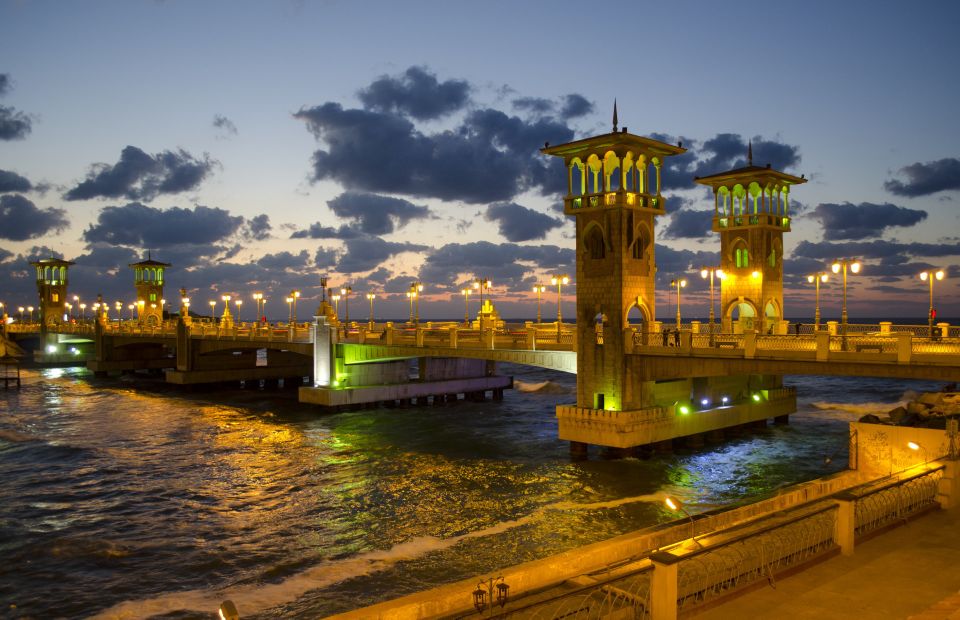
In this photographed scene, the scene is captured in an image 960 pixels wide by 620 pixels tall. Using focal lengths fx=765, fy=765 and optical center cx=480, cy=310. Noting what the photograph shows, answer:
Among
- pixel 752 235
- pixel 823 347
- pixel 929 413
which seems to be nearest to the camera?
pixel 823 347

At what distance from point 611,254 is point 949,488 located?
71.9 feet

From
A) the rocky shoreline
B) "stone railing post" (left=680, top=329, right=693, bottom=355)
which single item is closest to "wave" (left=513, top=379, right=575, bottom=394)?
the rocky shoreline

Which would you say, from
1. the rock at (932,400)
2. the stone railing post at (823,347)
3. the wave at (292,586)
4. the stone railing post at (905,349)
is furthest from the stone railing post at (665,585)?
the rock at (932,400)

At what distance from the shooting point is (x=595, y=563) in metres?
13.1

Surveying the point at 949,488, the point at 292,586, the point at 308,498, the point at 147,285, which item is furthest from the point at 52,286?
the point at 949,488

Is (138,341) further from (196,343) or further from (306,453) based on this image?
(306,453)

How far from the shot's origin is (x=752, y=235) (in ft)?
149

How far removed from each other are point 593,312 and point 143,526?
21.6 m

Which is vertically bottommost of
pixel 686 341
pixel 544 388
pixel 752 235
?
pixel 544 388

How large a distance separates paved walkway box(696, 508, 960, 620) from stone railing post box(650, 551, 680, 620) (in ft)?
2.60

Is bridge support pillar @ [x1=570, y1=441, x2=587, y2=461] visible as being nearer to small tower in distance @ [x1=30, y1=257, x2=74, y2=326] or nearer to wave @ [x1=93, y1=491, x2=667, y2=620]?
wave @ [x1=93, y1=491, x2=667, y2=620]

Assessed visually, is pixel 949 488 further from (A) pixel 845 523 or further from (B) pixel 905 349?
(B) pixel 905 349

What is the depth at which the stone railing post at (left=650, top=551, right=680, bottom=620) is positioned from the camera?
10.0m

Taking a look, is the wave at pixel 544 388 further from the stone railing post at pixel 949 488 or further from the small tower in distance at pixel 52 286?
the small tower in distance at pixel 52 286
